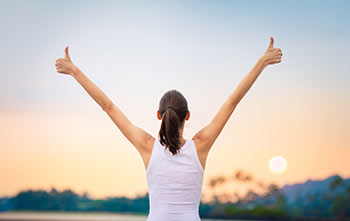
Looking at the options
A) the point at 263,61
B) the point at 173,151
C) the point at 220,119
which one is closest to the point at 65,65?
the point at 173,151

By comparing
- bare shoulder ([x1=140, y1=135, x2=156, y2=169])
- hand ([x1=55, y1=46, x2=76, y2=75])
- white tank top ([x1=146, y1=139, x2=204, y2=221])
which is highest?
hand ([x1=55, y1=46, x2=76, y2=75])

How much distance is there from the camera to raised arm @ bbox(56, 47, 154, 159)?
2691mm

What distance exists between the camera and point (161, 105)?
8.84 ft

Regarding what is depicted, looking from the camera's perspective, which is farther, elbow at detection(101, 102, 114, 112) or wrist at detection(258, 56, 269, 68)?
wrist at detection(258, 56, 269, 68)

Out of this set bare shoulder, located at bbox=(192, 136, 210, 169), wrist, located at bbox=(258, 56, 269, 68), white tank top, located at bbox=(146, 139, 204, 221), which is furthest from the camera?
wrist, located at bbox=(258, 56, 269, 68)

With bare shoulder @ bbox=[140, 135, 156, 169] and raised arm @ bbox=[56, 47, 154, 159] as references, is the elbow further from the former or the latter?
bare shoulder @ bbox=[140, 135, 156, 169]

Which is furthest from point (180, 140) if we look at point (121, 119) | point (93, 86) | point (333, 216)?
point (333, 216)

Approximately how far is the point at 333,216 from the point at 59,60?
3909cm

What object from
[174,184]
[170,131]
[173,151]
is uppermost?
[170,131]

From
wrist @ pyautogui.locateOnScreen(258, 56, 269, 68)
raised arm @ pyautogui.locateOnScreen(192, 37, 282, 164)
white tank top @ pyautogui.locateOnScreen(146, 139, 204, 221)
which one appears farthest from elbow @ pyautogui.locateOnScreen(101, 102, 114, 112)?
wrist @ pyautogui.locateOnScreen(258, 56, 269, 68)

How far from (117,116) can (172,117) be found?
1.21 ft

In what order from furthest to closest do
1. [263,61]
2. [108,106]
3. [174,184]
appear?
[263,61]
[108,106]
[174,184]

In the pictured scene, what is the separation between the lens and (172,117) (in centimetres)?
261

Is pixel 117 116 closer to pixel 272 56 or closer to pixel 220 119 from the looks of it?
pixel 220 119
